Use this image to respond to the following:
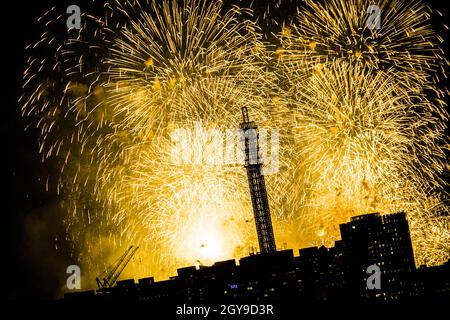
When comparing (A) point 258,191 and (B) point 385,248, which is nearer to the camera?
(B) point 385,248

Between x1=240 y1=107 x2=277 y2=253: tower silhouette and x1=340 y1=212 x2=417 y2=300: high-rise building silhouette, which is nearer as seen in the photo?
x1=340 y1=212 x2=417 y2=300: high-rise building silhouette

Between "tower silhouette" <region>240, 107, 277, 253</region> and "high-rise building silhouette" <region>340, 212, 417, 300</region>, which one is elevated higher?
"tower silhouette" <region>240, 107, 277, 253</region>

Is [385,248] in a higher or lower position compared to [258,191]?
lower

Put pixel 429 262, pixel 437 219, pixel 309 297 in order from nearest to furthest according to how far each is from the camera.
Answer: pixel 437 219, pixel 309 297, pixel 429 262

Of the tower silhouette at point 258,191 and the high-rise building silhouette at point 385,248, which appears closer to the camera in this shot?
the high-rise building silhouette at point 385,248

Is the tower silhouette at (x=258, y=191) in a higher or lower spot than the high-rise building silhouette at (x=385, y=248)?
higher
